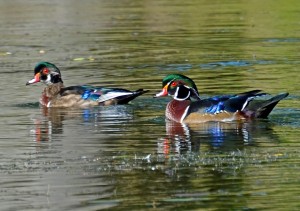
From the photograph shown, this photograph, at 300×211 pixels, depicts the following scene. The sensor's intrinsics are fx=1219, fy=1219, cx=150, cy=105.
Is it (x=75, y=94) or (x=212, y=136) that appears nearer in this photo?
(x=212, y=136)

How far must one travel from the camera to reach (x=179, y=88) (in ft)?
51.9

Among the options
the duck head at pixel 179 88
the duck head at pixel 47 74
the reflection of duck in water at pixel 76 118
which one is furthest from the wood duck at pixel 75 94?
the duck head at pixel 179 88

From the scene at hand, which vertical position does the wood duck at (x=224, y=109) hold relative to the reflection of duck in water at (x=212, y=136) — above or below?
above

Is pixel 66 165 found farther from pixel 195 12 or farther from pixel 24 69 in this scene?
pixel 195 12

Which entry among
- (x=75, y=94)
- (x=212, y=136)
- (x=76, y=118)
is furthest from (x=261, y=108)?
(x=75, y=94)

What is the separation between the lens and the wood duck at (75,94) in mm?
17453

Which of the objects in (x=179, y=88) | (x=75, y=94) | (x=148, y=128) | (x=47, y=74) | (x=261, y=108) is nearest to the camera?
(x=148, y=128)

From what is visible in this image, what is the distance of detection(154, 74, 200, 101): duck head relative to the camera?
15797 mm

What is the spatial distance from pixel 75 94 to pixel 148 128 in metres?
3.19

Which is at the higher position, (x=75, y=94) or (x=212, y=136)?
Answer: (x=75, y=94)

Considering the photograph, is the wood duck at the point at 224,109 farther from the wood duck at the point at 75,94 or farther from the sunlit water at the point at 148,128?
the wood duck at the point at 75,94

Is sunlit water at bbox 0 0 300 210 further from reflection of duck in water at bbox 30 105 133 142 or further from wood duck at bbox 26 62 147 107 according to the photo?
wood duck at bbox 26 62 147 107

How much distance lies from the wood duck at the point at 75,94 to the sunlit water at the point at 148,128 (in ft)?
0.60

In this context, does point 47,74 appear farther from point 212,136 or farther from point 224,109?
point 212,136
